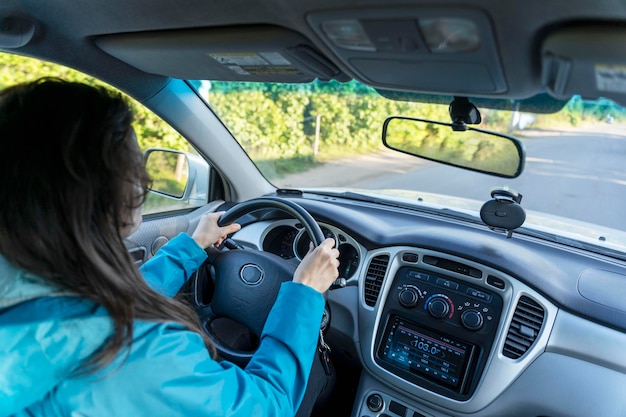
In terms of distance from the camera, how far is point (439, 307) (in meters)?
2.28

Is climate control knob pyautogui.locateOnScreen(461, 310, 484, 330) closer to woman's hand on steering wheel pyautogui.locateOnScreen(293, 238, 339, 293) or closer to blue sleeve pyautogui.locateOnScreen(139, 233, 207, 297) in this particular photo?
woman's hand on steering wheel pyautogui.locateOnScreen(293, 238, 339, 293)

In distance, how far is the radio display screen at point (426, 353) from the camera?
2.22 meters

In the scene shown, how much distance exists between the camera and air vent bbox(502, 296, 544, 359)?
2080 millimetres

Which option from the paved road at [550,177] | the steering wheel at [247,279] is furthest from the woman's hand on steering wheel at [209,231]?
the paved road at [550,177]

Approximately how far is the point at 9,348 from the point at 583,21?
4.55 ft

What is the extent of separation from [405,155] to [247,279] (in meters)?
1.36

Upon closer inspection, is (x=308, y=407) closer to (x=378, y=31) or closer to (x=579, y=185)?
(x=378, y=31)

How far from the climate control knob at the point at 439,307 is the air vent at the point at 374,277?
0.95 feet

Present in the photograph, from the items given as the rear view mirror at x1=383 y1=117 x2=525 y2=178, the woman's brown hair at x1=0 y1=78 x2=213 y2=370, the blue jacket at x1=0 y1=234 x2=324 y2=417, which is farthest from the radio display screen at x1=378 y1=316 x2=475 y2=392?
the woman's brown hair at x1=0 y1=78 x2=213 y2=370

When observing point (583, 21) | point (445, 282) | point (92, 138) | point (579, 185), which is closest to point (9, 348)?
point (92, 138)

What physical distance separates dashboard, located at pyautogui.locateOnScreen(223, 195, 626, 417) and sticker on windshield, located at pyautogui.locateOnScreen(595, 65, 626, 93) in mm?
1065

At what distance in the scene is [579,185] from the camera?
410 centimetres

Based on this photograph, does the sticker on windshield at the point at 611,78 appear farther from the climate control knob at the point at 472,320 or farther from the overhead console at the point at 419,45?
the climate control knob at the point at 472,320

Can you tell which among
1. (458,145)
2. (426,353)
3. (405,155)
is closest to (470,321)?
(426,353)
